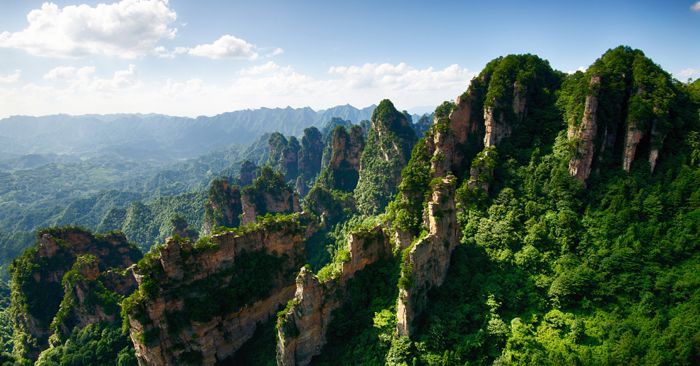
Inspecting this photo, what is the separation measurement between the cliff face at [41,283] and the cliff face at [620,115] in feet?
228

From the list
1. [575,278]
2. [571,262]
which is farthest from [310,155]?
[575,278]

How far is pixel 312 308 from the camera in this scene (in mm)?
36031

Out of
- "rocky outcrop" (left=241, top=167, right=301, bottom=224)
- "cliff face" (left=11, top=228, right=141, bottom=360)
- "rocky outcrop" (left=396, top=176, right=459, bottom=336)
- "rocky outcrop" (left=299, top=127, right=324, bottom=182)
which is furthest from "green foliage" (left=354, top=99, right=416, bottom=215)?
"cliff face" (left=11, top=228, right=141, bottom=360)

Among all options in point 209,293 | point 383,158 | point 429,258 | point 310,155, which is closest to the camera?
point 429,258

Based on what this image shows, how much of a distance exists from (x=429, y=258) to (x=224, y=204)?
6890 cm

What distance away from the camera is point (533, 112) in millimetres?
50938

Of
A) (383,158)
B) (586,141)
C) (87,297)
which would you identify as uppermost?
(586,141)

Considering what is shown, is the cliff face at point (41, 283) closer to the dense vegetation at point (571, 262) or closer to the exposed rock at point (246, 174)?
the dense vegetation at point (571, 262)

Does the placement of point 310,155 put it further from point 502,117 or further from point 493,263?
point 493,263

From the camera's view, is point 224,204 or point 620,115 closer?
point 620,115

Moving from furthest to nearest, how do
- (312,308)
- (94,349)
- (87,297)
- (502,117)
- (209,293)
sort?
(87,297) < (502,117) < (94,349) < (209,293) < (312,308)

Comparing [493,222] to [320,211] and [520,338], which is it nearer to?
[520,338]

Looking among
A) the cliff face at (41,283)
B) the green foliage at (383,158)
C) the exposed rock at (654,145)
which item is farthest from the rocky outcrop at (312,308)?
the green foliage at (383,158)

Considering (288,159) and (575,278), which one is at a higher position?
(288,159)
